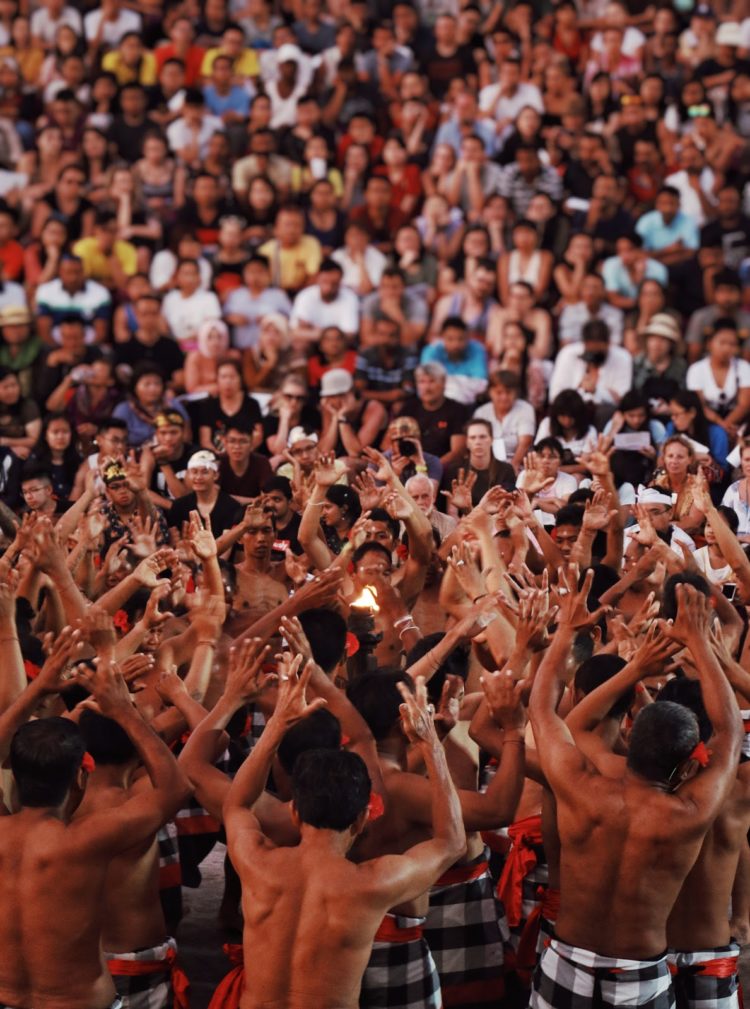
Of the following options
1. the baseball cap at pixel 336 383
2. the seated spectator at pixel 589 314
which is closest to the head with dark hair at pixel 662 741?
the baseball cap at pixel 336 383

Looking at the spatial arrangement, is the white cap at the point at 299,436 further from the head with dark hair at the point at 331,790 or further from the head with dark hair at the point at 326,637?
the head with dark hair at the point at 331,790

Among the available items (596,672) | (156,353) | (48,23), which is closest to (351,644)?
(596,672)

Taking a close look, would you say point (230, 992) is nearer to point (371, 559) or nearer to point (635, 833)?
point (635, 833)

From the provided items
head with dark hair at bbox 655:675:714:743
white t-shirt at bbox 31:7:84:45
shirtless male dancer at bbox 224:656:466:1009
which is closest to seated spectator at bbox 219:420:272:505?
head with dark hair at bbox 655:675:714:743

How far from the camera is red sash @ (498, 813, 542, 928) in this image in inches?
234

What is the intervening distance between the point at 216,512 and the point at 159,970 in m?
4.67

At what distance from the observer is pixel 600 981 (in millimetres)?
5094

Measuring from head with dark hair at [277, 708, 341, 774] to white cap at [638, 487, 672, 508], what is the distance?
4.00 meters

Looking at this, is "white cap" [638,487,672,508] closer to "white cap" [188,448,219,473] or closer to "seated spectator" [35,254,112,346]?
"white cap" [188,448,219,473]

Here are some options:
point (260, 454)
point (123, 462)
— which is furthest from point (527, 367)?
point (123, 462)

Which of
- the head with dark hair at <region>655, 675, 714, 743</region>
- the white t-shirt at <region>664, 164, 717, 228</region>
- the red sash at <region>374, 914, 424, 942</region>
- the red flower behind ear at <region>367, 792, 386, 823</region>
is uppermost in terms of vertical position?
the red flower behind ear at <region>367, 792, 386, 823</region>

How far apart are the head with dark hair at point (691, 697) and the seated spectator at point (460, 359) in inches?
262

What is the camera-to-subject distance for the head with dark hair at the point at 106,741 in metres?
5.23

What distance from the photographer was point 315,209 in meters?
14.2
